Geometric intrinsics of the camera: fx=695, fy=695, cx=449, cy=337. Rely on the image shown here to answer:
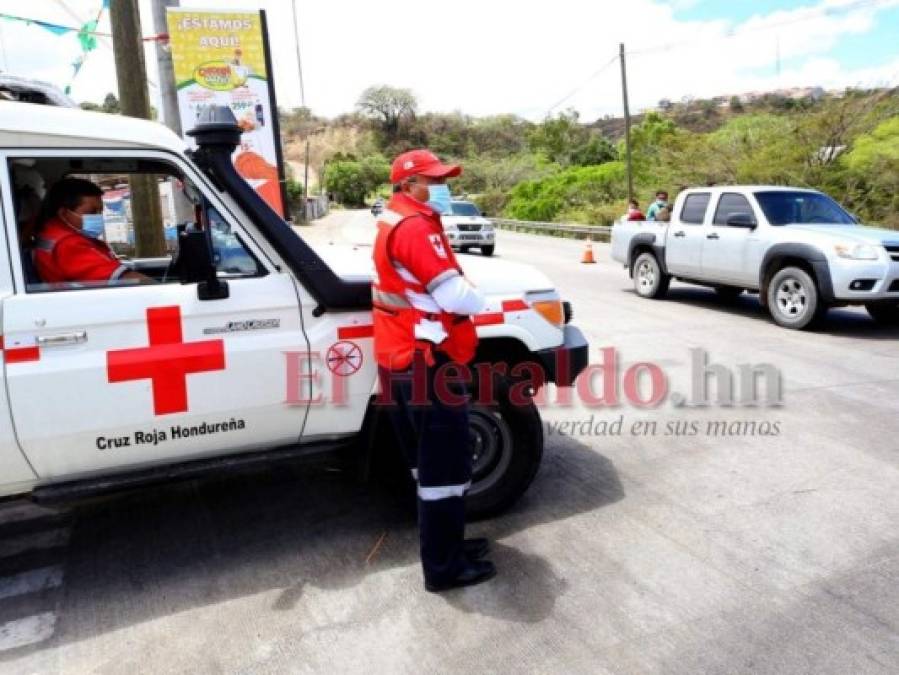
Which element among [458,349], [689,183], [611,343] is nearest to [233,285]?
[458,349]

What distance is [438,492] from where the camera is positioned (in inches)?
124

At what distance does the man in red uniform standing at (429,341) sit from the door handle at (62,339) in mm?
1253

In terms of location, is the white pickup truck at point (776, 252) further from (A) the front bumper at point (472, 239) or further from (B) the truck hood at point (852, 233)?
(A) the front bumper at point (472, 239)

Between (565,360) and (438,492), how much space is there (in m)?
1.26

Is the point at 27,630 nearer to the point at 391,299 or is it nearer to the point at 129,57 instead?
the point at 391,299

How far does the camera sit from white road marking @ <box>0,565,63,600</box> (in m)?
3.29

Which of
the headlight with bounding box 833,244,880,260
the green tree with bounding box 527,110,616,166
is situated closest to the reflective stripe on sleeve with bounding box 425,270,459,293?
the headlight with bounding box 833,244,880,260

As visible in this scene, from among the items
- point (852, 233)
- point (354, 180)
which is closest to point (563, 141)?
point (354, 180)

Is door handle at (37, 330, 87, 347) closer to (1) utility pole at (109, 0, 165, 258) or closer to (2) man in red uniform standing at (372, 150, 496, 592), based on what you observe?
(2) man in red uniform standing at (372, 150, 496, 592)

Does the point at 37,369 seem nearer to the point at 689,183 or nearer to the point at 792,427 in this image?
the point at 792,427

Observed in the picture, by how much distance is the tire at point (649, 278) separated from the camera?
10.7m

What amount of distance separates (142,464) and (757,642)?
108 inches

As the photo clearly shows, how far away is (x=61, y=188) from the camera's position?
327cm

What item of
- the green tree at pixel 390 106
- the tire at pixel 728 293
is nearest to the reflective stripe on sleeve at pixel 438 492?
the tire at pixel 728 293
